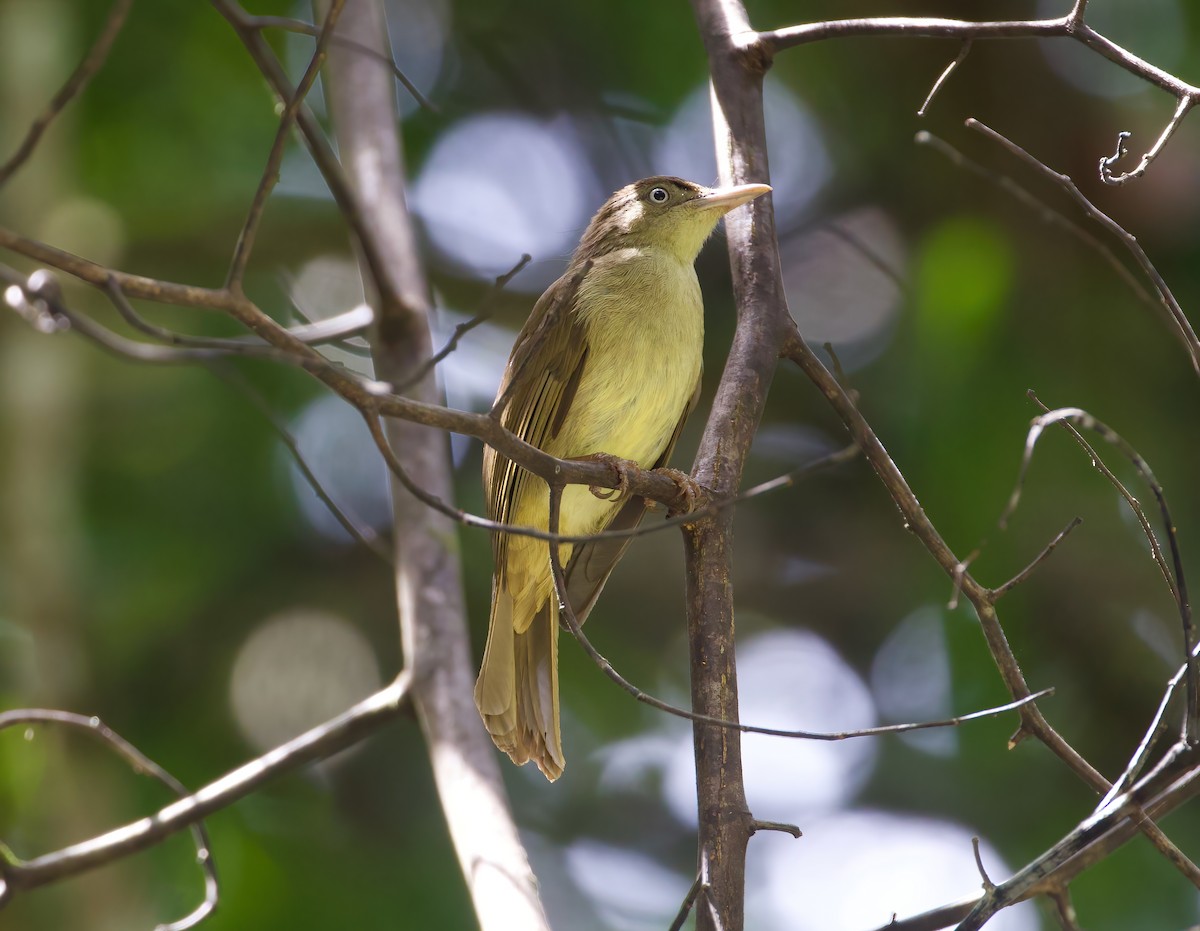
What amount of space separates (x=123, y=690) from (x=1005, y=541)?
13.6ft

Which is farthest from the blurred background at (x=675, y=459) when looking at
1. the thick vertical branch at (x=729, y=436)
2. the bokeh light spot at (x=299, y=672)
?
the thick vertical branch at (x=729, y=436)

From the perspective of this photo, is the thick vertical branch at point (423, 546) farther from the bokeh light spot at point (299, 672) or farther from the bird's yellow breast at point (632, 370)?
the bokeh light spot at point (299, 672)

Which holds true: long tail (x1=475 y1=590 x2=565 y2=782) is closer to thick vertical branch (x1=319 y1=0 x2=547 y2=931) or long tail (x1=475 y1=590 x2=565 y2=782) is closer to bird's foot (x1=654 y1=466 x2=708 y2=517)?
thick vertical branch (x1=319 y1=0 x2=547 y2=931)

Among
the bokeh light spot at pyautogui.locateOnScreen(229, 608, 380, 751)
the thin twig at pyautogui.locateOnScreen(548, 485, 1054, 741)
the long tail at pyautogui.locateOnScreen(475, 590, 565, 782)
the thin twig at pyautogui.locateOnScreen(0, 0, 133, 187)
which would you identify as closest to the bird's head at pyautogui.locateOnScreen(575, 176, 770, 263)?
the long tail at pyautogui.locateOnScreen(475, 590, 565, 782)

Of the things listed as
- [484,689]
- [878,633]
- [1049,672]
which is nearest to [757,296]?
[484,689]

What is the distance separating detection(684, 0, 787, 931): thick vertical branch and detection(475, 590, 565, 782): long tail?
1.23m

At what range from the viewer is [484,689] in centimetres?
378

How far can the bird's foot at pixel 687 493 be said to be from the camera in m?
2.72

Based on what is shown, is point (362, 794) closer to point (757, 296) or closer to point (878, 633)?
point (878, 633)

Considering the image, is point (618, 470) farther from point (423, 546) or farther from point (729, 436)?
point (423, 546)

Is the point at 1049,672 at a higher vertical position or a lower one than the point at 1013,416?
lower

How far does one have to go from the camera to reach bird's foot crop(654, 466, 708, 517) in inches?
107

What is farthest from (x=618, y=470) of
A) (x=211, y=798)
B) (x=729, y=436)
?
(x=211, y=798)

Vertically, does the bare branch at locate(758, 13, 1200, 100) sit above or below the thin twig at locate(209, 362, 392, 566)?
above
